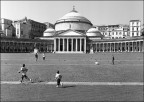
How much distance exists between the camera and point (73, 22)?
5266 inches

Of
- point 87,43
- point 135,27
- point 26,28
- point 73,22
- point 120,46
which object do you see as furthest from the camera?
point 73,22

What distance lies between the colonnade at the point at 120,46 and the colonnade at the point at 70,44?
5.68m

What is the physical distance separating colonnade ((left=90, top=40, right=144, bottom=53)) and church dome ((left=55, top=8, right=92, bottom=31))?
849 inches

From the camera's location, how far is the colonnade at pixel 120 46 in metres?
99.8

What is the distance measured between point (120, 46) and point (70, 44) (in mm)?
25958

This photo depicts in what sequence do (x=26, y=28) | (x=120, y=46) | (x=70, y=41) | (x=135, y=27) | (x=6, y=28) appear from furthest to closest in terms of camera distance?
(x=26, y=28) → (x=135, y=27) → (x=6, y=28) → (x=120, y=46) → (x=70, y=41)

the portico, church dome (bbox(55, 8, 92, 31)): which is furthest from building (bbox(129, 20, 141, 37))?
the portico

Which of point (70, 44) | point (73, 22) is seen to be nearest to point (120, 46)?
point (70, 44)

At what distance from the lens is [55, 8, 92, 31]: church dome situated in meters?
133

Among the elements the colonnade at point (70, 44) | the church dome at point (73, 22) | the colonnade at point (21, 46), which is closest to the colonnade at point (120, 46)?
the colonnade at point (70, 44)

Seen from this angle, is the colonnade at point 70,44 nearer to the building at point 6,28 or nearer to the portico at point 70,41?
the portico at point 70,41

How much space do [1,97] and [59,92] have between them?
3190 mm

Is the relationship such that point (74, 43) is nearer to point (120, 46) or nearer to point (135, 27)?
point (120, 46)

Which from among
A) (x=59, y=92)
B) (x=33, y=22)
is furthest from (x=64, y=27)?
(x=59, y=92)
